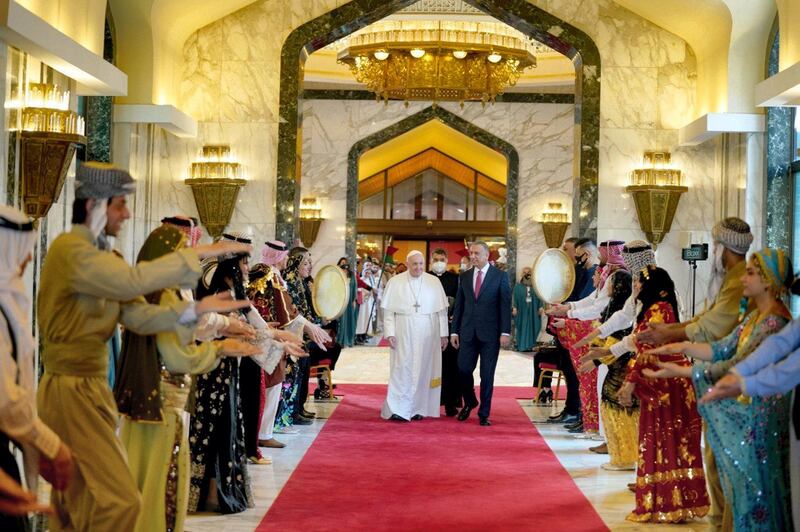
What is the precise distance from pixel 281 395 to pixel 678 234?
4.87 metres

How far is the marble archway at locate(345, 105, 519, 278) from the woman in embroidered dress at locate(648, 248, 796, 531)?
14.8 meters

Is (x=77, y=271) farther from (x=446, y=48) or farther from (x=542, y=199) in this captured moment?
(x=542, y=199)

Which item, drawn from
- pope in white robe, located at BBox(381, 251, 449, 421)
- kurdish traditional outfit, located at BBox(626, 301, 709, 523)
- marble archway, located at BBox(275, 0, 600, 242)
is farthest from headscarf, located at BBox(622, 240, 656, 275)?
marble archway, located at BBox(275, 0, 600, 242)

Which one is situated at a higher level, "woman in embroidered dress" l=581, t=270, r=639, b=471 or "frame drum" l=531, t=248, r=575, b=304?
"frame drum" l=531, t=248, r=575, b=304

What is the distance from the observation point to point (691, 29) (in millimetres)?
11352

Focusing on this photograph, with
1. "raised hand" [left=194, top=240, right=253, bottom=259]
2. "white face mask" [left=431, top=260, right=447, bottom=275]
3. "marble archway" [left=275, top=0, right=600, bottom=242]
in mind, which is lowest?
"raised hand" [left=194, top=240, right=253, bottom=259]

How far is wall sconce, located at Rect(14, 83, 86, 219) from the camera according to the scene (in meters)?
7.49

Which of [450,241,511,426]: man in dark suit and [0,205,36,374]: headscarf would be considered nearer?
[0,205,36,374]: headscarf

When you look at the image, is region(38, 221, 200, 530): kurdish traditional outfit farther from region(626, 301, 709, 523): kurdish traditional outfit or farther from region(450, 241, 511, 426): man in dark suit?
region(450, 241, 511, 426): man in dark suit

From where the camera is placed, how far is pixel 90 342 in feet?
12.0

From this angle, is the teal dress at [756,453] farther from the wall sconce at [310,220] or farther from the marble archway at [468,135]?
the wall sconce at [310,220]

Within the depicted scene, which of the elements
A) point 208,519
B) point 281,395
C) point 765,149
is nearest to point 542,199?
point 765,149

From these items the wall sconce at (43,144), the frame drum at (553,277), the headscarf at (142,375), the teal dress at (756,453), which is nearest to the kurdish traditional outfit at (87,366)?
the headscarf at (142,375)

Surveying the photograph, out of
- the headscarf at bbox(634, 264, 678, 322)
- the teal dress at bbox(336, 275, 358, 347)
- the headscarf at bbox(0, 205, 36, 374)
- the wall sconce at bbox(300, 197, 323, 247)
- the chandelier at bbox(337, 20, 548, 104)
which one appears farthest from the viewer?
the wall sconce at bbox(300, 197, 323, 247)
